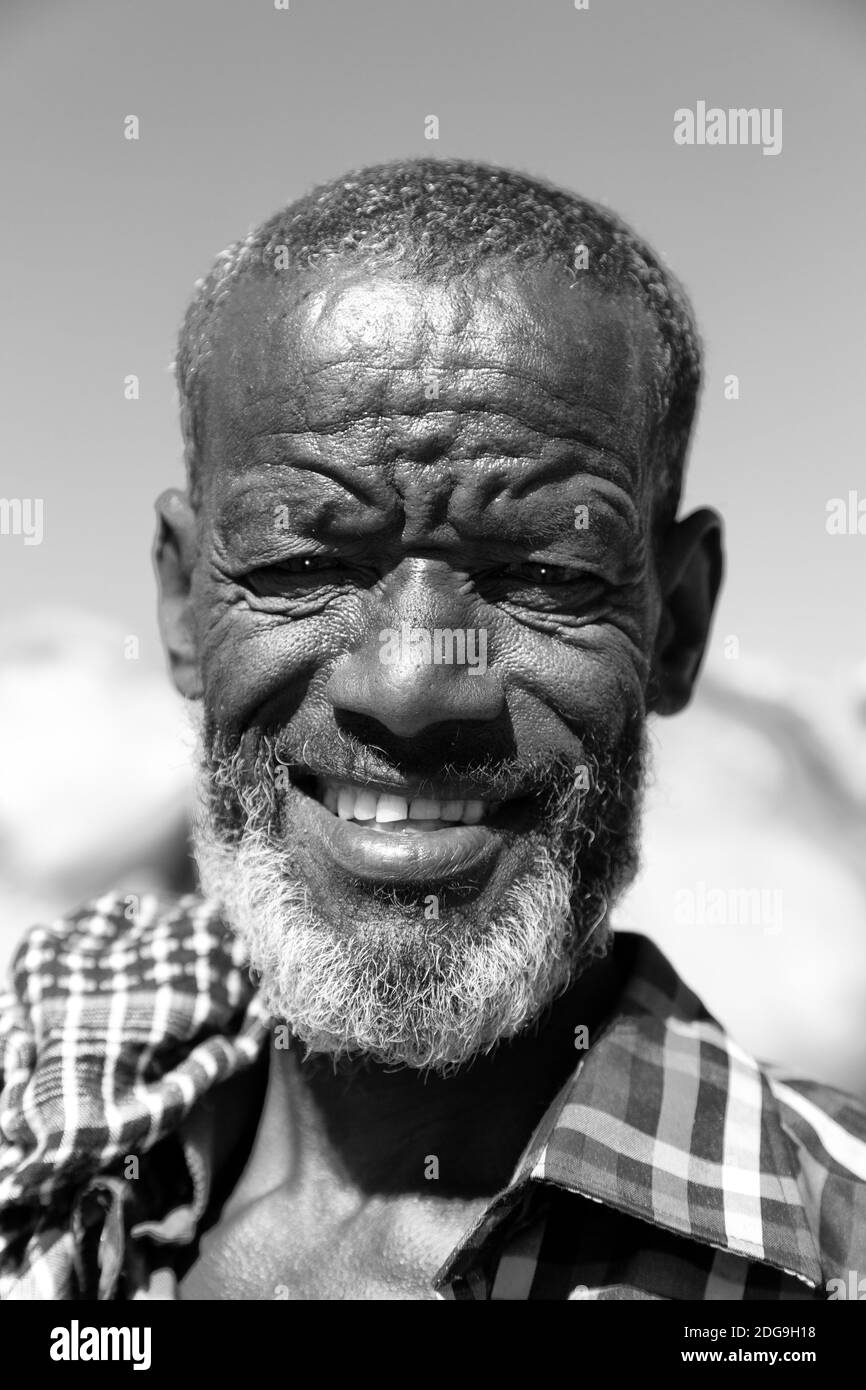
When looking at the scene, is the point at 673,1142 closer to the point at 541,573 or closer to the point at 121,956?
the point at 541,573

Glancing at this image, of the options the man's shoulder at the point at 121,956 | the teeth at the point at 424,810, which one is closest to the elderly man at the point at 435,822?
the teeth at the point at 424,810

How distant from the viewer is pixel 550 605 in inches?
93.7

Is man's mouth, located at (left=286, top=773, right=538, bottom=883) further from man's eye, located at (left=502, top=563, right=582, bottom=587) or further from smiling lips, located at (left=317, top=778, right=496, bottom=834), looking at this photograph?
man's eye, located at (left=502, top=563, right=582, bottom=587)

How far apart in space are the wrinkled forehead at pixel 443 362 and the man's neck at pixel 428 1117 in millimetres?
1185

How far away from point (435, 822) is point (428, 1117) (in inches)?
26.8

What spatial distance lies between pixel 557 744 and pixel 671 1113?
74 centimetres

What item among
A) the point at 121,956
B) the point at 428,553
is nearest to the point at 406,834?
the point at 428,553

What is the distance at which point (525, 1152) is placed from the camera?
7.80 ft

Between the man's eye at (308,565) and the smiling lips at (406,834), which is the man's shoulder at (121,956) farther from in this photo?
the man's eye at (308,565)

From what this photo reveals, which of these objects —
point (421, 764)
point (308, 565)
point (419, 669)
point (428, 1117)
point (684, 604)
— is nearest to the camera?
point (419, 669)

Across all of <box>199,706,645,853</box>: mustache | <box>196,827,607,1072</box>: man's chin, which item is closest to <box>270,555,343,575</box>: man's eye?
<box>199,706,645,853</box>: mustache

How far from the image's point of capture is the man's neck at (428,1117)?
99.4 inches
